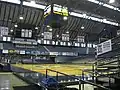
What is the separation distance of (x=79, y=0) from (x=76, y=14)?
237 inches

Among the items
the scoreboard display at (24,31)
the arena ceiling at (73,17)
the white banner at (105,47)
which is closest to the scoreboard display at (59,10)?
the arena ceiling at (73,17)

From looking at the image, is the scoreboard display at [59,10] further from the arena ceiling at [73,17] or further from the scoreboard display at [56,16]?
the arena ceiling at [73,17]

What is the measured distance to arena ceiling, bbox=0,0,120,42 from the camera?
51.4ft

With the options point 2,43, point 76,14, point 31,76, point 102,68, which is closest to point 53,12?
point 31,76

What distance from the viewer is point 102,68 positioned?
6293 millimetres

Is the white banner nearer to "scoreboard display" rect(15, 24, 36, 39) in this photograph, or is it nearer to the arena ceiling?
the arena ceiling

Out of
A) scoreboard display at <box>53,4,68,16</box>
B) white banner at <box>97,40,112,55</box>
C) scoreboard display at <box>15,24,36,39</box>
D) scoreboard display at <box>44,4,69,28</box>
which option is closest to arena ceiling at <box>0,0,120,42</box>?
scoreboard display at <box>15,24,36,39</box>

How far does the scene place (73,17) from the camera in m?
A: 22.0

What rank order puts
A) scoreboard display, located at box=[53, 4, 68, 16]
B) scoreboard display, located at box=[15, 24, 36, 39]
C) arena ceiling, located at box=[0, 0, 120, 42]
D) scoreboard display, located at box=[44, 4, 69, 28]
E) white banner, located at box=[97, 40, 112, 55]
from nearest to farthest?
white banner, located at box=[97, 40, 112, 55] < scoreboard display, located at box=[44, 4, 69, 28] < scoreboard display, located at box=[53, 4, 68, 16] < arena ceiling, located at box=[0, 0, 120, 42] < scoreboard display, located at box=[15, 24, 36, 39]

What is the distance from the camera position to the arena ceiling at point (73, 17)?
51.4 ft

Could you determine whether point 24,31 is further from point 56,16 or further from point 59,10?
point 56,16

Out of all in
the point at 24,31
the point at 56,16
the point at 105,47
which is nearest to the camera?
the point at 105,47

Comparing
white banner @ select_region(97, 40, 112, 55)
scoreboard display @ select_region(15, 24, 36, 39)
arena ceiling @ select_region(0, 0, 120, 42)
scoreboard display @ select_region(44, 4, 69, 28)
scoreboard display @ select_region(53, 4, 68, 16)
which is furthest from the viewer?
scoreboard display @ select_region(15, 24, 36, 39)

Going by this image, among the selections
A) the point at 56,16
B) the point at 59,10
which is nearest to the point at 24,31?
the point at 59,10
